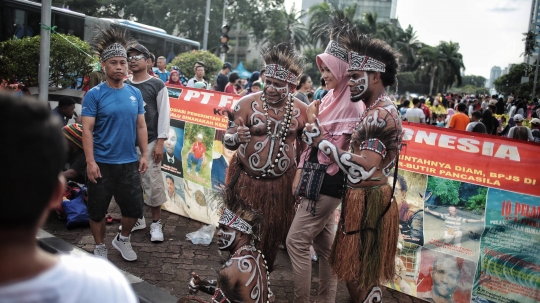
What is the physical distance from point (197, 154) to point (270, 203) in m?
2.27

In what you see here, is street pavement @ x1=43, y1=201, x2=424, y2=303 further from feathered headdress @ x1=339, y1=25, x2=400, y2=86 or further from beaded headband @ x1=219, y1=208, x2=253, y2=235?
feathered headdress @ x1=339, y1=25, x2=400, y2=86

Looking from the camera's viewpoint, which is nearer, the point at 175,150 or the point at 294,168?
the point at 294,168

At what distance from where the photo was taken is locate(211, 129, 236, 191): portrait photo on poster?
585 centimetres

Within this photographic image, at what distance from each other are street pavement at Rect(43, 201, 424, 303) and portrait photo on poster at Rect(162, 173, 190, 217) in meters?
0.30

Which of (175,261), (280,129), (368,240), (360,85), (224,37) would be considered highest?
(224,37)

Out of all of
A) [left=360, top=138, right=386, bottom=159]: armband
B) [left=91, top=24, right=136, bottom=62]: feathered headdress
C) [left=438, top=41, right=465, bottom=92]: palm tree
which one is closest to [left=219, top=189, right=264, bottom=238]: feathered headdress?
[left=360, top=138, right=386, bottom=159]: armband

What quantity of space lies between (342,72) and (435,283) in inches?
82.1

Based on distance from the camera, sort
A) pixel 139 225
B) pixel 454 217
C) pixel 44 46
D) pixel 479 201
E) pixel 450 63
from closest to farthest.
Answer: pixel 479 201, pixel 454 217, pixel 44 46, pixel 139 225, pixel 450 63

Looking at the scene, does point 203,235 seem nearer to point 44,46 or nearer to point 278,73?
point 278,73

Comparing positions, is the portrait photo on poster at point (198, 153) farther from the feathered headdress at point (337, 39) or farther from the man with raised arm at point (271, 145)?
the feathered headdress at point (337, 39)

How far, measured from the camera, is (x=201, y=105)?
608cm

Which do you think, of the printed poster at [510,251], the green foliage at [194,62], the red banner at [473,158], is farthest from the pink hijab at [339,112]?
the green foliage at [194,62]

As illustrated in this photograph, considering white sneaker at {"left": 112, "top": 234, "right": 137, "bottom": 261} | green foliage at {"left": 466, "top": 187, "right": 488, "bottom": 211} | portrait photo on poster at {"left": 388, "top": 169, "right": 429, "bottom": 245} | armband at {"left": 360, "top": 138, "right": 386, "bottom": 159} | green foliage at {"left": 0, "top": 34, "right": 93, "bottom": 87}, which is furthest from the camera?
green foliage at {"left": 0, "top": 34, "right": 93, "bottom": 87}

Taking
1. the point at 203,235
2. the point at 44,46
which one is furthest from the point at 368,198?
the point at 44,46
